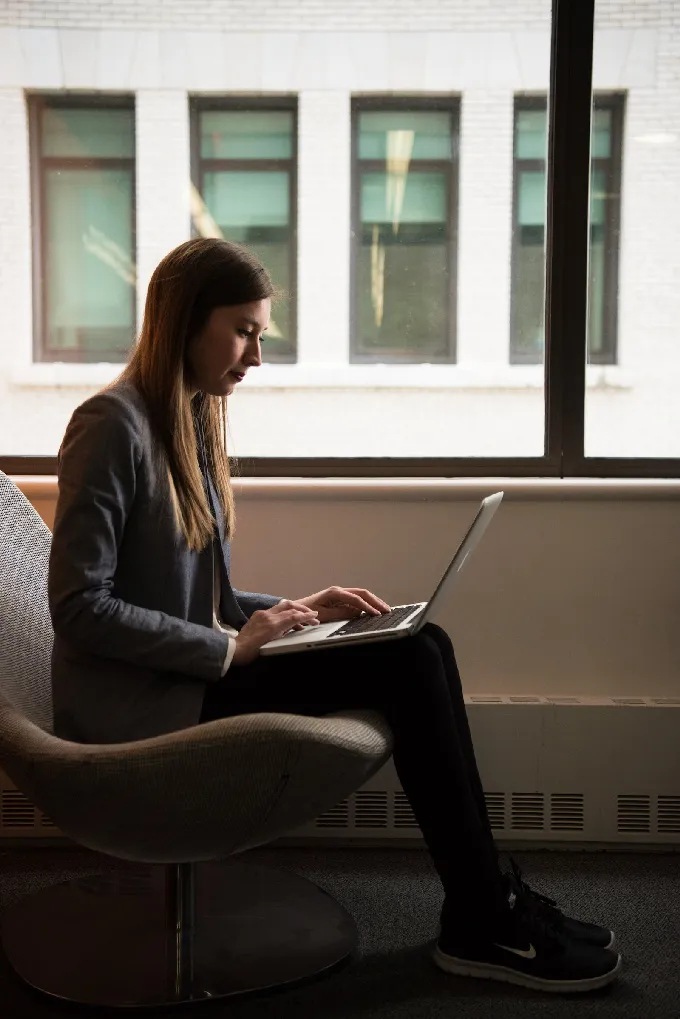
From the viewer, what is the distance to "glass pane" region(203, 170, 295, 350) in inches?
102

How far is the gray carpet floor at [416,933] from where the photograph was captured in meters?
1.71

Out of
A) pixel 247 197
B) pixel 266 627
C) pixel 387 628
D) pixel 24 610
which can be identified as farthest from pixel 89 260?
pixel 387 628

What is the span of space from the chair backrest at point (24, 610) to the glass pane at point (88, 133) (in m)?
1.01

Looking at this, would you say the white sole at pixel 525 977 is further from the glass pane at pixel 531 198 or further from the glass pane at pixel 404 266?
the glass pane at pixel 531 198

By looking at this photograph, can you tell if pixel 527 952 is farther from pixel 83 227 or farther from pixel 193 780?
pixel 83 227

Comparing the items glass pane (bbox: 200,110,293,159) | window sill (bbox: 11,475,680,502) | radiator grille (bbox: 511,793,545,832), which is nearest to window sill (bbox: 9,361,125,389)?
window sill (bbox: 11,475,680,502)

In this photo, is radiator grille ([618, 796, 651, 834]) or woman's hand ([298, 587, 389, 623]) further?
radiator grille ([618, 796, 651, 834])

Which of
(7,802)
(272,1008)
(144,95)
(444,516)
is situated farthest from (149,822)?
(144,95)

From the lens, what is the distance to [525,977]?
1759 millimetres

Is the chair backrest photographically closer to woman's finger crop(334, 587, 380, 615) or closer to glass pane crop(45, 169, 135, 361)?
woman's finger crop(334, 587, 380, 615)

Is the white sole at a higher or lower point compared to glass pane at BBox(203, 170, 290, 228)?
lower

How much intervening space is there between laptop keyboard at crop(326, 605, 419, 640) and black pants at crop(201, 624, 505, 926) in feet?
0.12

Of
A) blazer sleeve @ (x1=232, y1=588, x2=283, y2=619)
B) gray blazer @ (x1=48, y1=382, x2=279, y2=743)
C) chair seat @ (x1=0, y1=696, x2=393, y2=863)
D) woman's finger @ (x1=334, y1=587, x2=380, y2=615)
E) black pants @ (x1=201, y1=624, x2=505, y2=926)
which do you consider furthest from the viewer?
blazer sleeve @ (x1=232, y1=588, x2=283, y2=619)

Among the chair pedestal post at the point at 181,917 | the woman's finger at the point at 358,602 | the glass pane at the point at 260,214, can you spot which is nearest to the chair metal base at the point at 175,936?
the chair pedestal post at the point at 181,917
